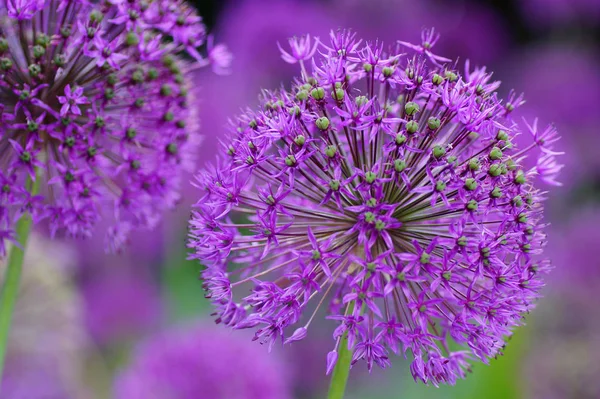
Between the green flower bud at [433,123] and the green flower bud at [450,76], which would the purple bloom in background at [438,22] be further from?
the green flower bud at [433,123]

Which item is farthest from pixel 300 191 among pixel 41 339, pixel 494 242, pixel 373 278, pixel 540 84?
pixel 540 84

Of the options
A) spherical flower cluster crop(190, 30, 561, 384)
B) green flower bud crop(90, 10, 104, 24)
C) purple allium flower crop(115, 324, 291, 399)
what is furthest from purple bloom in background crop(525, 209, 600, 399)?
green flower bud crop(90, 10, 104, 24)

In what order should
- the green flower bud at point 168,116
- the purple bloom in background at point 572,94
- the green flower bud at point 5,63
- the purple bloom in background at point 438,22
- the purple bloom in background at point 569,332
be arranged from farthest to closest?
the purple bloom in background at point 572,94 < the purple bloom in background at point 438,22 < the purple bloom in background at point 569,332 < the green flower bud at point 168,116 < the green flower bud at point 5,63

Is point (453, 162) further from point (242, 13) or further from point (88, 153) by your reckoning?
point (242, 13)

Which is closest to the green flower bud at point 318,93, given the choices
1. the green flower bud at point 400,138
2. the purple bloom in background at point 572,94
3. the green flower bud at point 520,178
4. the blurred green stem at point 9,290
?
the green flower bud at point 400,138

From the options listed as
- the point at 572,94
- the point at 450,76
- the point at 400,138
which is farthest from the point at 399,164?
the point at 572,94

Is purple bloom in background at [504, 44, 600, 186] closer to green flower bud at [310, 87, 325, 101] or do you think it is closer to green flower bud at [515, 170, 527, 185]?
green flower bud at [515, 170, 527, 185]

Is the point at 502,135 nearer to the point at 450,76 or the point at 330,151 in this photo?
the point at 450,76
